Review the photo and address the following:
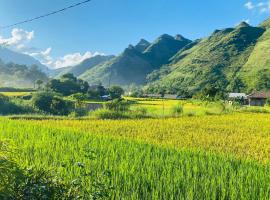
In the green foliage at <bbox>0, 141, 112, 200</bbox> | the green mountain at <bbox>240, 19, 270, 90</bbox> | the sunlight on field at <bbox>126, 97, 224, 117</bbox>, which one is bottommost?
the sunlight on field at <bbox>126, 97, 224, 117</bbox>

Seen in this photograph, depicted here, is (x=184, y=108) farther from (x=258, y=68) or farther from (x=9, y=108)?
(x=258, y=68)

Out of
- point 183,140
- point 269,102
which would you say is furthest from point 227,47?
point 183,140

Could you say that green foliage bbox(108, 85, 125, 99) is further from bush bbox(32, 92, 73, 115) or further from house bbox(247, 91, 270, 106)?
bush bbox(32, 92, 73, 115)

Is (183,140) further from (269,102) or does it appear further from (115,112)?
(269,102)

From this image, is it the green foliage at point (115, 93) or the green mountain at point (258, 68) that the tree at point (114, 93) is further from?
the green mountain at point (258, 68)

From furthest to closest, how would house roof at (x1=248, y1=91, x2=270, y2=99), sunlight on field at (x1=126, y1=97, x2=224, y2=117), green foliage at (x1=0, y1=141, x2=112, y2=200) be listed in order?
1. house roof at (x1=248, y1=91, x2=270, y2=99)
2. sunlight on field at (x1=126, y1=97, x2=224, y2=117)
3. green foliage at (x1=0, y1=141, x2=112, y2=200)

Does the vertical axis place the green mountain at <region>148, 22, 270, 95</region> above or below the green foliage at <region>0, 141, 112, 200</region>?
above

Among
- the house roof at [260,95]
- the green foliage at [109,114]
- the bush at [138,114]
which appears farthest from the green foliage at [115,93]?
the green foliage at [109,114]

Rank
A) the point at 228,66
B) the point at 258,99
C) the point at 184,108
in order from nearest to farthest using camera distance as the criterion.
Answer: the point at 184,108
the point at 258,99
the point at 228,66

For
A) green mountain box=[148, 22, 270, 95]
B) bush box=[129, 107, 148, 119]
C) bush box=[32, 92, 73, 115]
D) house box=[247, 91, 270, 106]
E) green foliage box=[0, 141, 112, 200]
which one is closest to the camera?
green foliage box=[0, 141, 112, 200]

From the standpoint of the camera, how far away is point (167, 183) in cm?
666

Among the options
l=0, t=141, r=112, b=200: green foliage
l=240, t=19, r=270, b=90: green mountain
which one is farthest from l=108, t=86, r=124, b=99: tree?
l=0, t=141, r=112, b=200: green foliage

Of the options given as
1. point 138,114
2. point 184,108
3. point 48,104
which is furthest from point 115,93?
point 138,114

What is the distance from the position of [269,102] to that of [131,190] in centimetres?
6810
